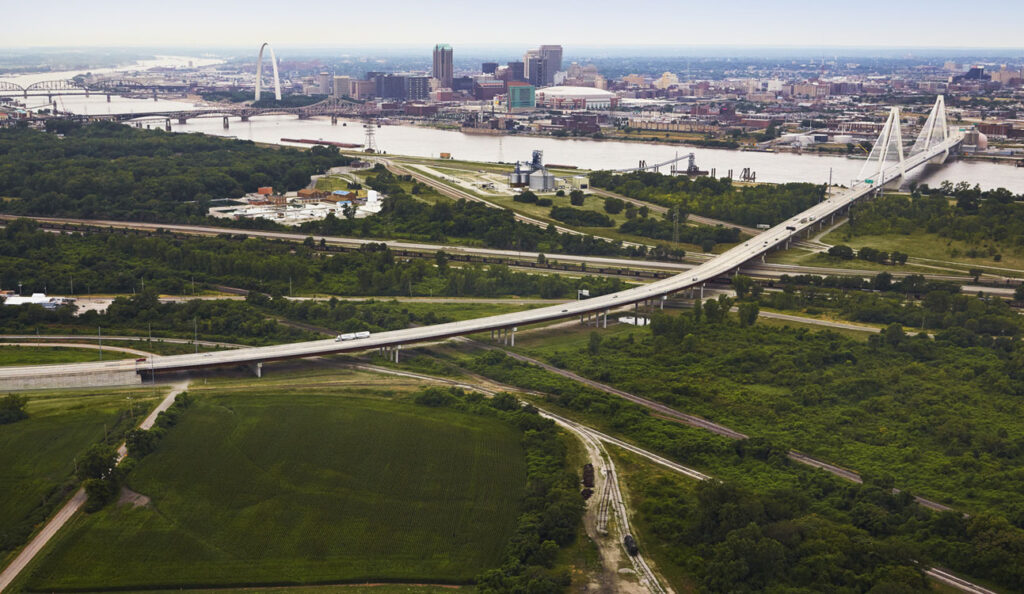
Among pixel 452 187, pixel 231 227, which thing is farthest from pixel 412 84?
pixel 231 227

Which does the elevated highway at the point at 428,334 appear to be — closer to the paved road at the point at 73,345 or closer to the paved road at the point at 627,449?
the paved road at the point at 627,449

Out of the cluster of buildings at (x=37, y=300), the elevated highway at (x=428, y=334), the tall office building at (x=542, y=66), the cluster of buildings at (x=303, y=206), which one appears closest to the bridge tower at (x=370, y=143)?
the cluster of buildings at (x=303, y=206)

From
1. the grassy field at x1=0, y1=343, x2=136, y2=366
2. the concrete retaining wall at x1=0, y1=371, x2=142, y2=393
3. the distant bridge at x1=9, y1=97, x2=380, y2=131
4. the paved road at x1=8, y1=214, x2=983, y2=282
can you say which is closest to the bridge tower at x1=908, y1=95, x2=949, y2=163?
the paved road at x1=8, y1=214, x2=983, y2=282

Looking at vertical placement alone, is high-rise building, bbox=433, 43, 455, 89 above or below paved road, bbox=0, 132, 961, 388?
above

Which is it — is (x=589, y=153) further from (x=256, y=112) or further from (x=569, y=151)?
(x=256, y=112)

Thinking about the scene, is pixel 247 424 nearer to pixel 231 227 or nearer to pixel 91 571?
pixel 91 571

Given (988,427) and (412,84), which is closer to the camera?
(988,427)

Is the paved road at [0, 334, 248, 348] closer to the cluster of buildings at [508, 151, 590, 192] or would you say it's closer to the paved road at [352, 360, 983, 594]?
the paved road at [352, 360, 983, 594]
